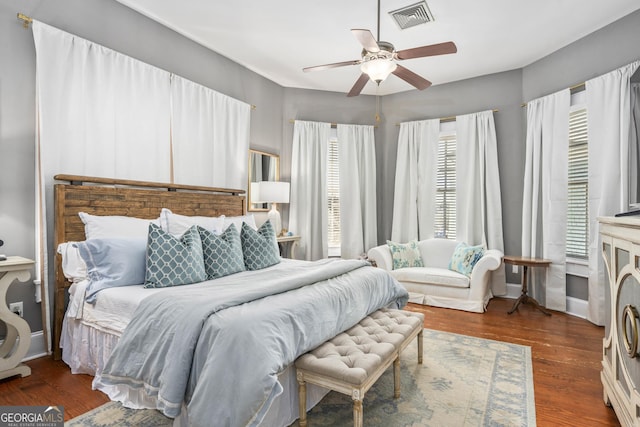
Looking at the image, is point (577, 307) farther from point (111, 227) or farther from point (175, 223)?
point (111, 227)

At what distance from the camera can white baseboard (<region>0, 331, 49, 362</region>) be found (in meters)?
2.60

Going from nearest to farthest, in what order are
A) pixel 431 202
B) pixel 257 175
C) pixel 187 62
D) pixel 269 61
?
pixel 187 62 → pixel 269 61 → pixel 257 175 → pixel 431 202

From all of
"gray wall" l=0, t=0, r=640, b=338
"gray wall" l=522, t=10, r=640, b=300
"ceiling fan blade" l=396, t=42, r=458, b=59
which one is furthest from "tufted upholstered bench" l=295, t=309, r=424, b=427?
"gray wall" l=522, t=10, r=640, b=300

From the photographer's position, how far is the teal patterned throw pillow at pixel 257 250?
3.05 metres

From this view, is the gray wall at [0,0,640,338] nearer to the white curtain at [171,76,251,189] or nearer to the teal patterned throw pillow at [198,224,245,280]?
the white curtain at [171,76,251,189]

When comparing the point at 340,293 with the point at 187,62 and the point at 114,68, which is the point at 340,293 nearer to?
the point at 114,68

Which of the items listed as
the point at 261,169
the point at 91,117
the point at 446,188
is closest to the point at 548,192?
the point at 446,188

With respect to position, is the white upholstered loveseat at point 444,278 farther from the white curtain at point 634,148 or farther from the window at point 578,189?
the white curtain at point 634,148

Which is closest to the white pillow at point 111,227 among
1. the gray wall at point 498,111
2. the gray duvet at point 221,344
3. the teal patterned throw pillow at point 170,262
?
the teal patterned throw pillow at point 170,262

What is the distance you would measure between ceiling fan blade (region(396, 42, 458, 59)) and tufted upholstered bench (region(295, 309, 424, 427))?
1.90 m

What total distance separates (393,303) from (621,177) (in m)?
2.56

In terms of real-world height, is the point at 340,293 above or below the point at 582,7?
below

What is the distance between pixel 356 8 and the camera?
3.20 meters

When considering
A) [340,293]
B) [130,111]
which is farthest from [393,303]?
[130,111]
